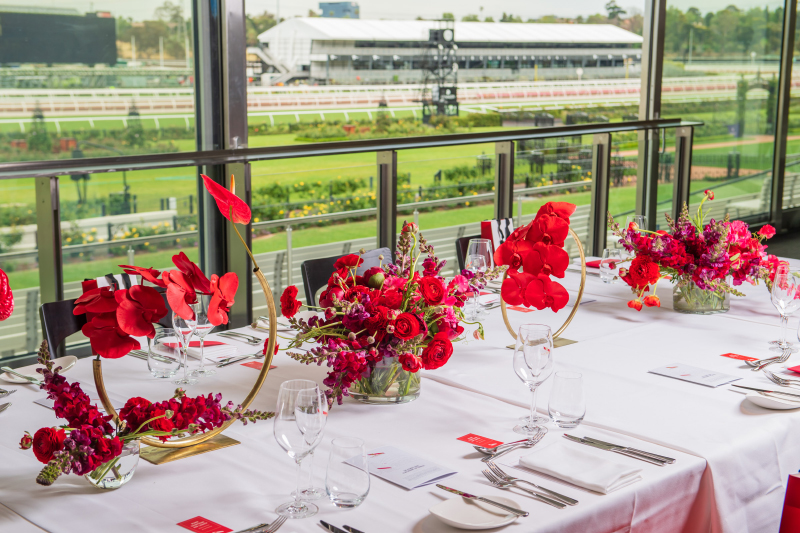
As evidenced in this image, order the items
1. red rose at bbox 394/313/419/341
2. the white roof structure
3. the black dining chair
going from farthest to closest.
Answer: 1. the white roof structure
2. the black dining chair
3. red rose at bbox 394/313/419/341

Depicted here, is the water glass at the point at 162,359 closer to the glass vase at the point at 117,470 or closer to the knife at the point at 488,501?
the glass vase at the point at 117,470

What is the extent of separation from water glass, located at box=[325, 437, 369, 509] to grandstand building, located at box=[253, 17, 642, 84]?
46.0ft

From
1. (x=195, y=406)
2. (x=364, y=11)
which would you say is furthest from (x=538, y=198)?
(x=364, y=11)

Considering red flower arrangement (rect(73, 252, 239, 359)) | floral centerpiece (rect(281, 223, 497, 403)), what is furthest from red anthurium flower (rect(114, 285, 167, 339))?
floral centerpiece (rect(281, 223, 497, 403))

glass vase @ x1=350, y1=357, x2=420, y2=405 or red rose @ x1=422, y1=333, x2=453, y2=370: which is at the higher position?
red rose @ x1=422, y1=333, x2=453, y2=370

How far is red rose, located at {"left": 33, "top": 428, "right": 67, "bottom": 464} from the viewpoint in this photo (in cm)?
124

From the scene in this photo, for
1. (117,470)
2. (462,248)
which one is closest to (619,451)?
(117,470)

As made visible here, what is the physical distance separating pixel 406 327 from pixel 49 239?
1971mm

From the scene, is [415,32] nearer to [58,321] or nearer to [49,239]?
[49,239]

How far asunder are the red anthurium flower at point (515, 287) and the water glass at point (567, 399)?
327 mm

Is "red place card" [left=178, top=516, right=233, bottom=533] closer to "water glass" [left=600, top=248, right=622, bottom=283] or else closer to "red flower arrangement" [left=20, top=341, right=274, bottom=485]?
"red flower arrangement" [left=20, top=341, right=274, bottom=485]

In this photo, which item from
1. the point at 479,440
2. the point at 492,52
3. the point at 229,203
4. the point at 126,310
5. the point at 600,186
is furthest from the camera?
the point at 492,52

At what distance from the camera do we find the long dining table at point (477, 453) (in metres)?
1.27

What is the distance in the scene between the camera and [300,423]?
4.15ft
